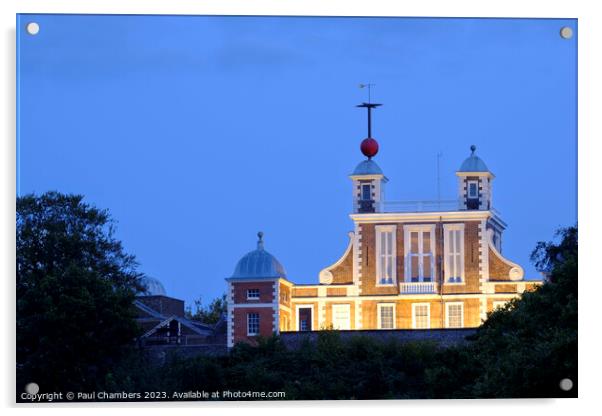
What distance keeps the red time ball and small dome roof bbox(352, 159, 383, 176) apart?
30 centimetres

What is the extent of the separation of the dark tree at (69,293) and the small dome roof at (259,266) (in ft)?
5.83

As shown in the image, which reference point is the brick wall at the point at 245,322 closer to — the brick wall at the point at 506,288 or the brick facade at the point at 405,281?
the brick facade at the point at 405,281

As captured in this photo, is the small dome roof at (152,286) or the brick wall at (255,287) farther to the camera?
the brick wall at (255,287)

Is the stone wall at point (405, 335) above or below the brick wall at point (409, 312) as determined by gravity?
below

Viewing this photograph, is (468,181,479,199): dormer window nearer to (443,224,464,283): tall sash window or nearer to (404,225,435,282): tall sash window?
(443,224,464,283): tall sash window

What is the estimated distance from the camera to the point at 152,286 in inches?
1101

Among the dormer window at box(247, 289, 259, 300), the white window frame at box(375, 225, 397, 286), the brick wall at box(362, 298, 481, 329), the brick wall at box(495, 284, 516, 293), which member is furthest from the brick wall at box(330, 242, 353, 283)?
the brick wall at box(495, 284, 516, 293)

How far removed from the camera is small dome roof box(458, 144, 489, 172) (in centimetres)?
2469

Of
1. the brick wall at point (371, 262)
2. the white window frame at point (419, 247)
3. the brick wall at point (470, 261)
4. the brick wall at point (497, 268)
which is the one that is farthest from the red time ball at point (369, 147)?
the brick wall at point (371, 262)

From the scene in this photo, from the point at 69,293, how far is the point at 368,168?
236 inches

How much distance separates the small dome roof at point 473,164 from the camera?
81.0 feet
